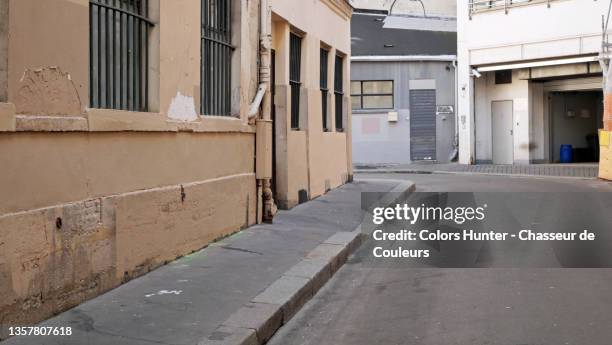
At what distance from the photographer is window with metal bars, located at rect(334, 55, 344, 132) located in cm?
1744

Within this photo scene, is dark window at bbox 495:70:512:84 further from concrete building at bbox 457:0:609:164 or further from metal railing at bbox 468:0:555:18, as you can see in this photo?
metal railing at bbox 468:0:555:18

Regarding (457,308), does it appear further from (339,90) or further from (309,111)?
(339,90)

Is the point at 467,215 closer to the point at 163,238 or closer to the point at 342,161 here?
the point at 342,161

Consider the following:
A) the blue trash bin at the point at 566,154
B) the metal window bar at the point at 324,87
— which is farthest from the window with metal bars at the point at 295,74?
the blue trash bin at the point at 566,154

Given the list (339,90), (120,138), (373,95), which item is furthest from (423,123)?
(120,138)

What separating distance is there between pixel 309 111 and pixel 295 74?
787 mm

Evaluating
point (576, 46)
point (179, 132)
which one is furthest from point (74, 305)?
point (576, 46)

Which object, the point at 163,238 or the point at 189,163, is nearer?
the point at 163,238

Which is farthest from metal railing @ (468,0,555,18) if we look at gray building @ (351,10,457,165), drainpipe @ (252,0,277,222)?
drainpipe @ (252,0,277,222)

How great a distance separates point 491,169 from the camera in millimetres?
26062

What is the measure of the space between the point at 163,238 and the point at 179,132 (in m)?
1.25

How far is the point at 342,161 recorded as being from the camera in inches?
670

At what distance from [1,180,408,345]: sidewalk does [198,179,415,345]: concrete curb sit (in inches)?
3.9

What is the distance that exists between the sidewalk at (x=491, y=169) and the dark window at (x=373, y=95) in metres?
3.03
